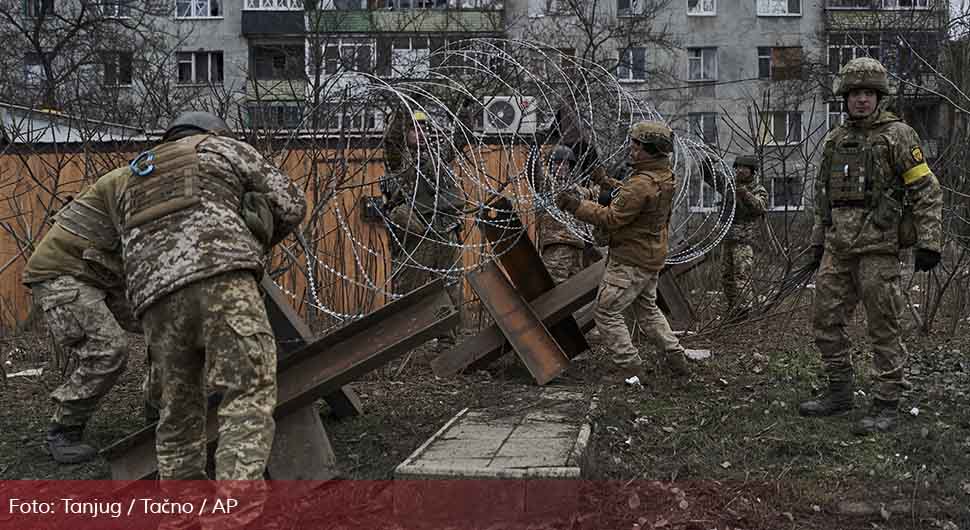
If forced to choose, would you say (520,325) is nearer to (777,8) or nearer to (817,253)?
(817,253)

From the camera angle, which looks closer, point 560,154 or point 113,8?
point 560,154

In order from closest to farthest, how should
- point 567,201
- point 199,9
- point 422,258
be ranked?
point 567,201, point 422,258, point 199,9

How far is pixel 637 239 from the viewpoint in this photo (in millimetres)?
6023

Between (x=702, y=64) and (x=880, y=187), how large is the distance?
1124 inches

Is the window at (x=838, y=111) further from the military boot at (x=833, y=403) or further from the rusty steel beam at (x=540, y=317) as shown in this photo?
the rusty steel beam at (x=540, y=317)

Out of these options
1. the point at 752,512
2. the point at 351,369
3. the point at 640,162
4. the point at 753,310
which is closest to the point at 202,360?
the point at 351,369

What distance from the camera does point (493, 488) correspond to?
3645mm

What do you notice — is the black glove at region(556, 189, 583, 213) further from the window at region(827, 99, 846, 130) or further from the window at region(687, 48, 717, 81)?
the window at region(687, 48, 717, 81)

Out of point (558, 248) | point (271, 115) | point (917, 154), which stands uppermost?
point (271, 115)

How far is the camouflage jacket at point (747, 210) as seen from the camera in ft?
29.6

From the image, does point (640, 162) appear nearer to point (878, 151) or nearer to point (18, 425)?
point (878, 151)

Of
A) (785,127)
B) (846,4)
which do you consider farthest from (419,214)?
(846,4)

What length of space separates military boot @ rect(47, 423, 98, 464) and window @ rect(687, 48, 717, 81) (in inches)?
1162

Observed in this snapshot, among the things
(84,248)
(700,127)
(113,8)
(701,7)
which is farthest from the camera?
(701,7)
